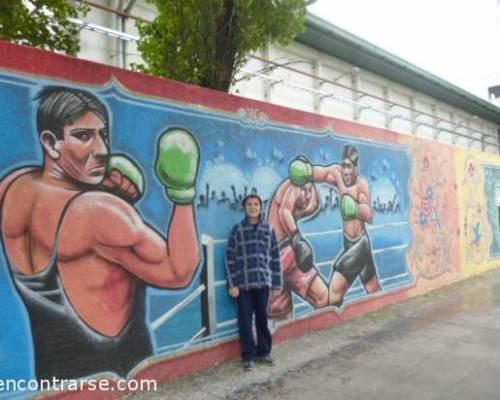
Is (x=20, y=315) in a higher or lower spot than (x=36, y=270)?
lower

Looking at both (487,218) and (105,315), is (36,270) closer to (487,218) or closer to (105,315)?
(105,315)

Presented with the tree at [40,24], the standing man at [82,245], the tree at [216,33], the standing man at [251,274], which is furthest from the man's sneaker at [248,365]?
the tree at [40,24]

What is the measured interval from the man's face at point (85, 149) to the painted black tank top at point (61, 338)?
250mm

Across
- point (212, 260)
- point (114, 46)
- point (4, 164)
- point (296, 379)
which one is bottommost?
point (296, 379)

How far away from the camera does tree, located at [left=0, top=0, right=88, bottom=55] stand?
4117 mm

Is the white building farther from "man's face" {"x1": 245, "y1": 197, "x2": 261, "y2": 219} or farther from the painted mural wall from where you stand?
"man's face" {"x1": 245, "y1": 197, "x2": 261, "y2": 219}

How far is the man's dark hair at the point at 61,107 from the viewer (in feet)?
10.9

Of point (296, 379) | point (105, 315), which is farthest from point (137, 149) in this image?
point (296, 379)

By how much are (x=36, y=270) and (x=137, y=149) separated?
4.11ft

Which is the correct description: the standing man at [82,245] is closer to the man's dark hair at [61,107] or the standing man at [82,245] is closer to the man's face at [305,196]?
the man's dark hair at [61,107]

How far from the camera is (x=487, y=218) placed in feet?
34.6

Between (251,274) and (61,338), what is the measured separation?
5.66ft

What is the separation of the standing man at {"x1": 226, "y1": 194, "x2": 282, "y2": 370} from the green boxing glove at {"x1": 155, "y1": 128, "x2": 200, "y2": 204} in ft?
1.86

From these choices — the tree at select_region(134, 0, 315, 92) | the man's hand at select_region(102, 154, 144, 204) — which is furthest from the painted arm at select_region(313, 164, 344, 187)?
the man's hand at select_region(102, 154, 144, 204)
